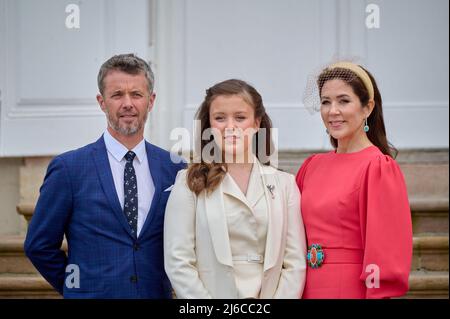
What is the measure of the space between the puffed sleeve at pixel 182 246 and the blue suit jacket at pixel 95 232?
0.37 ft

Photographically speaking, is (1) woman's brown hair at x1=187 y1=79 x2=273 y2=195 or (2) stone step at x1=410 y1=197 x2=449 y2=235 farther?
(2) stone step at x1=410 y1=197 x2=449 y2=235

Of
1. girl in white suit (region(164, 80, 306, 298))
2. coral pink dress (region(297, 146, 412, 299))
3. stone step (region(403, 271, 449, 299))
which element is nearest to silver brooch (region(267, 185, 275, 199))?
girl in white suit (region(164, 80, 306, 298))

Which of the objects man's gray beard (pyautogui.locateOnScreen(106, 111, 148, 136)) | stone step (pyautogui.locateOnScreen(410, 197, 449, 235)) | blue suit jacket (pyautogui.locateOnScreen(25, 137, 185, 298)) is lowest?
stone step (pyautogui.locateOnScreen(410, 197, 449, 235))

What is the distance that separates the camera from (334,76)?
3039 millimetres

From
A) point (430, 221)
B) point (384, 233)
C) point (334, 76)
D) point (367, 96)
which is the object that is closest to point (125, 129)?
point (334, 76)

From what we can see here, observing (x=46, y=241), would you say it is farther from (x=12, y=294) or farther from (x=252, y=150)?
(x=12, y=294)

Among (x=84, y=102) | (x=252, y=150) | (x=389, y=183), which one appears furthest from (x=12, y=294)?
(x=389, y=183)

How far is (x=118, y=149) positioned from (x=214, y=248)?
535 millimetres

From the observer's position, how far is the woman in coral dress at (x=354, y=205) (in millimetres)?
2828

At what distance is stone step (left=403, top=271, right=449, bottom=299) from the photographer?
4.05 meters

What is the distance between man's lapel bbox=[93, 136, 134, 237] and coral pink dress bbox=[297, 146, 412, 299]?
25.5 inches

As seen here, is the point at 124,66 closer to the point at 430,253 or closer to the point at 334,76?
the point at 334,76

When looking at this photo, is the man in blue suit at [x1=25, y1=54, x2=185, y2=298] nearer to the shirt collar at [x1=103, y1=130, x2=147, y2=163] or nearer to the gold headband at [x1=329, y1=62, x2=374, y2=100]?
the shirt collar at [x1=103, y1=130, x2=147, y2=163]

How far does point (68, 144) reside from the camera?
441 centimetres
